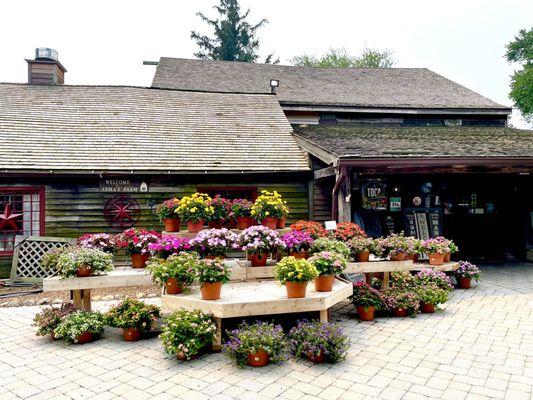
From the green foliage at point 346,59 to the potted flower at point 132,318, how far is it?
3412 centimetres

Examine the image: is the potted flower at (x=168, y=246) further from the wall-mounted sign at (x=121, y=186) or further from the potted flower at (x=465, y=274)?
the potted flower at (x=465, y=274)

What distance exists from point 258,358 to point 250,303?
640mm

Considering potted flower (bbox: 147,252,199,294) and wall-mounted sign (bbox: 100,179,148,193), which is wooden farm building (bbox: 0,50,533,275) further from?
potted flower (bbox: 147,252,199,294)

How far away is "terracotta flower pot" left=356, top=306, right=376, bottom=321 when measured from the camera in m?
5.75

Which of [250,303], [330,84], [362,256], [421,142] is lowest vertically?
[250,303]

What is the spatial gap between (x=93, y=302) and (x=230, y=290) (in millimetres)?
3331

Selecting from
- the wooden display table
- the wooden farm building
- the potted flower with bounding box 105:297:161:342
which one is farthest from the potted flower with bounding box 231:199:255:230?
the wooden farm building

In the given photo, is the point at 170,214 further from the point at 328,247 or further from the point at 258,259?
the point at 328,247

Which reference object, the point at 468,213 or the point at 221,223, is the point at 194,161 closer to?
the point at 221,223

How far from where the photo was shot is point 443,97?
49.2 feet

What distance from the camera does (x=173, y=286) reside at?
16.3 ft

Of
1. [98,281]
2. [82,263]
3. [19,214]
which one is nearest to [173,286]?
[98,281]

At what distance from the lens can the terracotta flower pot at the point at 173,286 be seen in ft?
16.2

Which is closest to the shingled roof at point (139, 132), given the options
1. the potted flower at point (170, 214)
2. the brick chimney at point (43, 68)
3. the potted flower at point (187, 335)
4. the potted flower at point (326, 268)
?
the brick chimney at point (43, 68)
